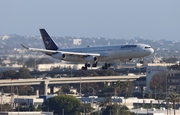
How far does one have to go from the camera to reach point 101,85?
198625 mm

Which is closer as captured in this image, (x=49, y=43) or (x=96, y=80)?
(x=49, y=43)

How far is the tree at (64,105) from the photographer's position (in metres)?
142

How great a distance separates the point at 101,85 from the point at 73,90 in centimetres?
705

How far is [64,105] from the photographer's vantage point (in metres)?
143

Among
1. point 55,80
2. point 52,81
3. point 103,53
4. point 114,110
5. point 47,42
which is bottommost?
point 114,110

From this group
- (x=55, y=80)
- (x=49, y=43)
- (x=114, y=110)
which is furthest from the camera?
A: (x=55, y=80)

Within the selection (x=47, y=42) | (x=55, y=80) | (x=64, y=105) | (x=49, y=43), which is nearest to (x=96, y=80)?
(x=55, y=80)

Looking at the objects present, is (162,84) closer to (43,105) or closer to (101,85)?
(101,85)

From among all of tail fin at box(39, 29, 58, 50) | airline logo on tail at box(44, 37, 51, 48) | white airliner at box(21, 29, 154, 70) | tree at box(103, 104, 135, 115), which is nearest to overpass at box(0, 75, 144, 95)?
tree at box(103, 104, 135, 115)

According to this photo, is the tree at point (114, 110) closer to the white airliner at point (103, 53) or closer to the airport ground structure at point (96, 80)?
the airport ground structure at point (96, 80)

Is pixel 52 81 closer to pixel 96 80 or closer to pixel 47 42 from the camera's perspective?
pixel 96 80

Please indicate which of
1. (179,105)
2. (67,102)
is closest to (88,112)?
(67,102)

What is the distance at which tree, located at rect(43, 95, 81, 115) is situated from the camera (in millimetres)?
141875

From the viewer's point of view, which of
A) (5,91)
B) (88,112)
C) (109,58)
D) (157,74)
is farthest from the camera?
(157,74)
